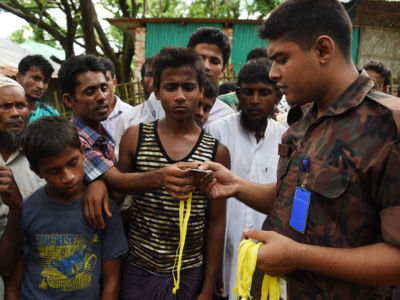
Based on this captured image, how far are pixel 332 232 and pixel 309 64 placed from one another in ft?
2.52

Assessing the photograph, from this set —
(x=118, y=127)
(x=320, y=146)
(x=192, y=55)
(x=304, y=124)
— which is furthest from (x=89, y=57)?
(x=320, y=146)

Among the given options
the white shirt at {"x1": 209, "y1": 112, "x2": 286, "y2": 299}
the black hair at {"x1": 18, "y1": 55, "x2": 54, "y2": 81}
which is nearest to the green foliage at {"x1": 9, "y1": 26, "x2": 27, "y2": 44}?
the black hair at {"x1": 18, "y1": 55, "x2": 54, "y2": 81}

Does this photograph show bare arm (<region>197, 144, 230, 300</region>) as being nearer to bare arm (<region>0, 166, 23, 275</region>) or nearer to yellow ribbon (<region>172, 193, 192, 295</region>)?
yellow ribbon (<region>172, 193, 192, 295</region>)

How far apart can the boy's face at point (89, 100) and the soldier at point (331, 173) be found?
154 cm

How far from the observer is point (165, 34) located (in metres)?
12.6

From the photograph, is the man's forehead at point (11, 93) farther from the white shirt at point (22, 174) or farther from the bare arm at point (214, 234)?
the bare arm at point (214, 234)

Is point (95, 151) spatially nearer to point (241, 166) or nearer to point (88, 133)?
point (88, 133)

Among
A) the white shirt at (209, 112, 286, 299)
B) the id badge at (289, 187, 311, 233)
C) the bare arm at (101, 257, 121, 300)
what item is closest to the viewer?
the id badge at (289, 187, 311, 233)

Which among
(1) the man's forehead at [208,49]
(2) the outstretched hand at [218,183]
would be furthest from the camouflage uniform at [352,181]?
(1) the man's forehead at [208,49]

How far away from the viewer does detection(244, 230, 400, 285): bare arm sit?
1.21 meters

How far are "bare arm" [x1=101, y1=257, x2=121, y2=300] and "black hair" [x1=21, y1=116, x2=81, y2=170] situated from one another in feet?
2.53

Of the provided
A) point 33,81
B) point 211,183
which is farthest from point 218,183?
point 33,81

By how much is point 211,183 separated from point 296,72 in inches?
31.9

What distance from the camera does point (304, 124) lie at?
5.74 ft
